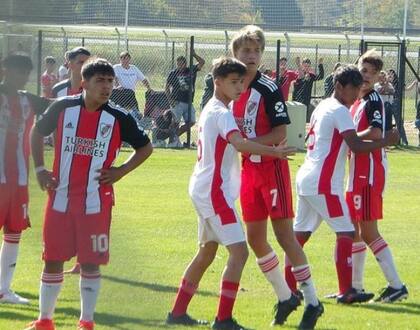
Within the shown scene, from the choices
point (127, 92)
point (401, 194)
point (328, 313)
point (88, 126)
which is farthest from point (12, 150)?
point (127, 92)

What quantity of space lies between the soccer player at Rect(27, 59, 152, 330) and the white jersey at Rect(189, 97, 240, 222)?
0.60 m

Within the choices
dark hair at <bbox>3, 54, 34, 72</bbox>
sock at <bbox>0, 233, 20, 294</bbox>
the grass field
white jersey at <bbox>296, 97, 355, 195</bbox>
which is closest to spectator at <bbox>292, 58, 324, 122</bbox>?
the grass field

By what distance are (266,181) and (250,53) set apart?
844 millimetres

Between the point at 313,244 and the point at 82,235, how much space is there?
5362 mm

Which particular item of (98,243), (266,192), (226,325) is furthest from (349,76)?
(98,243)

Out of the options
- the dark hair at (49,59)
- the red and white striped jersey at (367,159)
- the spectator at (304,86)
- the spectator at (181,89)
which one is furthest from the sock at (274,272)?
the spectator at (304,86)

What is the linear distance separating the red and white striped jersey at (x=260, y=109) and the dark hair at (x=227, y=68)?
515 mm

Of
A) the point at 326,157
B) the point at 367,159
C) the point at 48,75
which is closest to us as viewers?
the point at 48,75

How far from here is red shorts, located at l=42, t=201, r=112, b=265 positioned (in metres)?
6.02

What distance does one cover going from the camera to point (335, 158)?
25.2ft

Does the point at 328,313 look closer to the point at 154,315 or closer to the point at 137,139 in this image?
the point at 137,139

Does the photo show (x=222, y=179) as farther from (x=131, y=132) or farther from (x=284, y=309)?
(x=284, y=309)

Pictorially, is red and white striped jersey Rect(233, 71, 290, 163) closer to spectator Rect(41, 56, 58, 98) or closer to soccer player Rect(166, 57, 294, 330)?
soccer player Rect(166, 57, 294, 330)

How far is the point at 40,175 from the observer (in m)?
3.67
